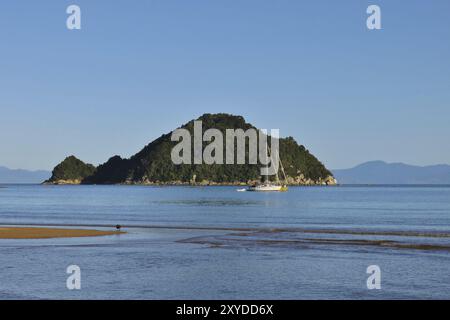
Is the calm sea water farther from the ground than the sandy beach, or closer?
closer

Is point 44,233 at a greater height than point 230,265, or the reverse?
point 44,233

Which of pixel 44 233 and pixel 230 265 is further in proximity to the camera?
pixel 44 233

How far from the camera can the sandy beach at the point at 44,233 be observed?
5772 cm

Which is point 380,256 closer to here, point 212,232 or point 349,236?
point 349,236

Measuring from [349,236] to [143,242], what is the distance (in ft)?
62.3

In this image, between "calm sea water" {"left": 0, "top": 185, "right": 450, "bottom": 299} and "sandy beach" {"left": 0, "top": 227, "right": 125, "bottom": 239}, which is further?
"sandy beach" {"left": 0, "top": 227, "right": 125, "bottom": 239}

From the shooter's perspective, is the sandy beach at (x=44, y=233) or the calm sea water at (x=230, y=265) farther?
the sandy beach at (x=44, y=233)

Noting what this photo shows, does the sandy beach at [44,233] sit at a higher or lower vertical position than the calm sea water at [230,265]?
higher

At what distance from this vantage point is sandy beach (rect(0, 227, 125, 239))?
189 ft

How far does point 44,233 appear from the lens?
199 feet
